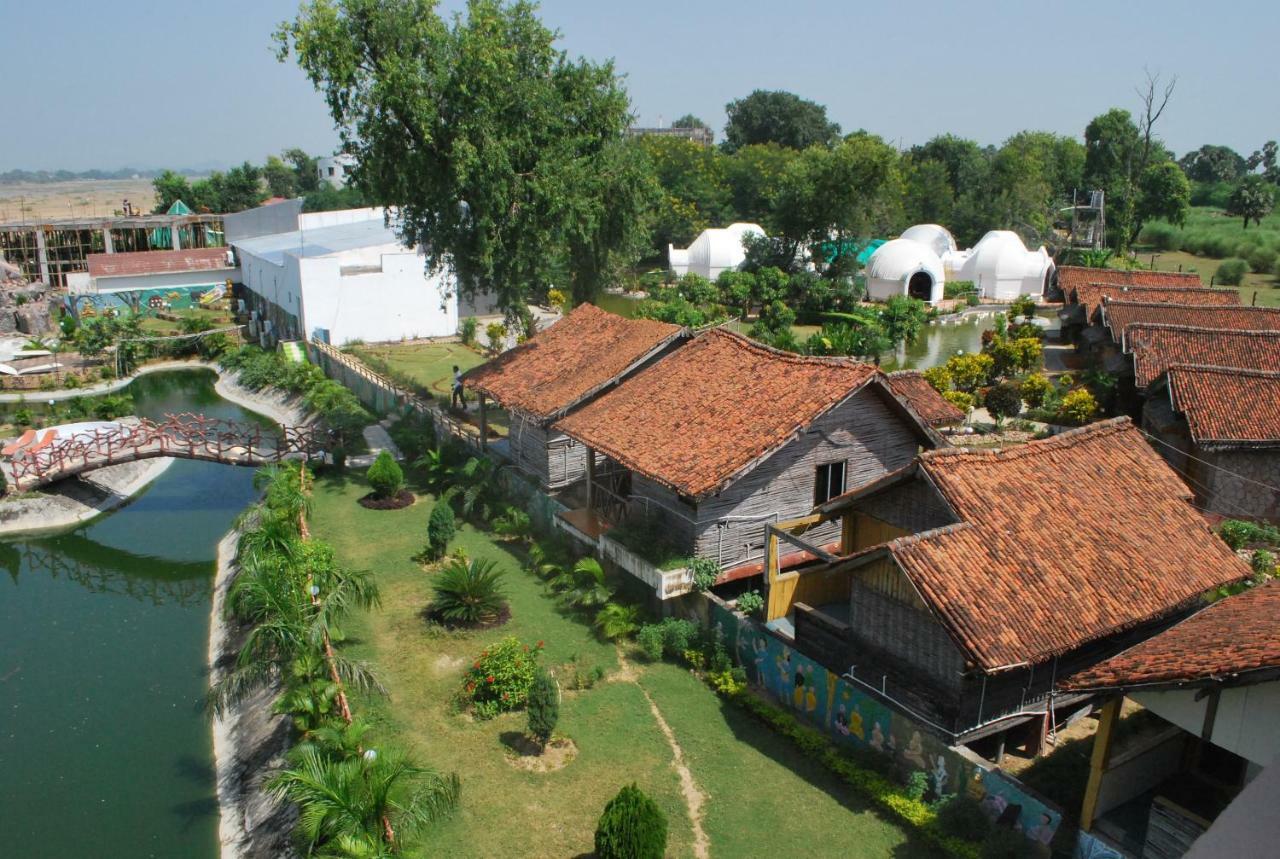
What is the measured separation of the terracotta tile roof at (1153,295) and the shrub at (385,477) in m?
29.7

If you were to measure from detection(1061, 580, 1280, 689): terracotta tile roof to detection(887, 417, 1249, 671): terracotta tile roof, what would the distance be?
61.1 inches

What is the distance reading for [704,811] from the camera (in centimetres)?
1483

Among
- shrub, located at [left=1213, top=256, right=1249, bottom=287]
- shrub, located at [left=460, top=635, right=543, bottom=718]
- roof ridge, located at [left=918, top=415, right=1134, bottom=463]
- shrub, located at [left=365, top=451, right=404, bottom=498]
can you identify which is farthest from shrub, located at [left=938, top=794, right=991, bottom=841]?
shrub, located at [left=1213, top=256, right=1249, bottom=287]

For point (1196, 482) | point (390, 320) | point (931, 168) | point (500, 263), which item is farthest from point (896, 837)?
point (931, 168)

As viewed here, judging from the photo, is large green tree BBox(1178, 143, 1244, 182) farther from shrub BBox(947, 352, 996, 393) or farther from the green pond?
the green pond

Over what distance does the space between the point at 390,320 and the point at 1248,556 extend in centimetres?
3902

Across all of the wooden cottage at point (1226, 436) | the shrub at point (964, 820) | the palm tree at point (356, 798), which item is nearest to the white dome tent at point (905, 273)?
the wooden cottage at point (1226, 436)

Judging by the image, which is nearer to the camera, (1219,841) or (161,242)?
(1219,841)

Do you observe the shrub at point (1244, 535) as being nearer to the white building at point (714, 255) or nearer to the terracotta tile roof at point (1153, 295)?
the terracotta tile roof at point (1153, 295)

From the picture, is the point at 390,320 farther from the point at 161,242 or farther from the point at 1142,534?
the point at 1142,534

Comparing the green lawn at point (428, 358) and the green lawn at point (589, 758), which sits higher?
the green lawn at point (428, 358)

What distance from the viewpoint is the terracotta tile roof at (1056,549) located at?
1444 cm

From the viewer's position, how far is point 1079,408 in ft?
104

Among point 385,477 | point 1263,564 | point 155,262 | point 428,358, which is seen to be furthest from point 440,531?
point 155,262
